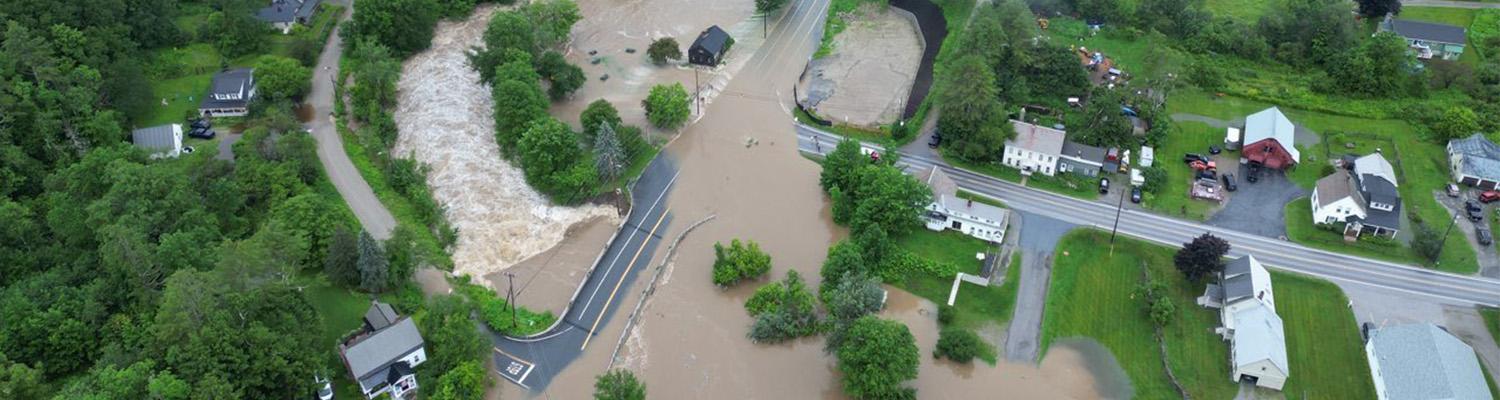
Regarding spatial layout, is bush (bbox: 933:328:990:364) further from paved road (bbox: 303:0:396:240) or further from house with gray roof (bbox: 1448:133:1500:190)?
house with gray roof (bbox: 1448:133:1500:190)

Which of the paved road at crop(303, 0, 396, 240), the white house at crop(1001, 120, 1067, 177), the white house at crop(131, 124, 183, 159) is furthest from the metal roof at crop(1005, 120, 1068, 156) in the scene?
the white house at crop(131, 124, 183, 159)

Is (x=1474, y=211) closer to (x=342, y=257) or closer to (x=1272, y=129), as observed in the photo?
(x=1272, y=129)

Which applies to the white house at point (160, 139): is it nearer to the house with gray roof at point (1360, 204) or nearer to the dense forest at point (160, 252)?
the dense forest at point (160, 252)

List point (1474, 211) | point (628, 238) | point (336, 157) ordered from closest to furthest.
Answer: point (1474, 211)
point (628, 238)
point (336, 157)

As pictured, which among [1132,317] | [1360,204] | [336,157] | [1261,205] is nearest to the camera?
[1132,317]

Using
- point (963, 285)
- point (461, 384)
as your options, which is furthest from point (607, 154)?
point (963, 285)
